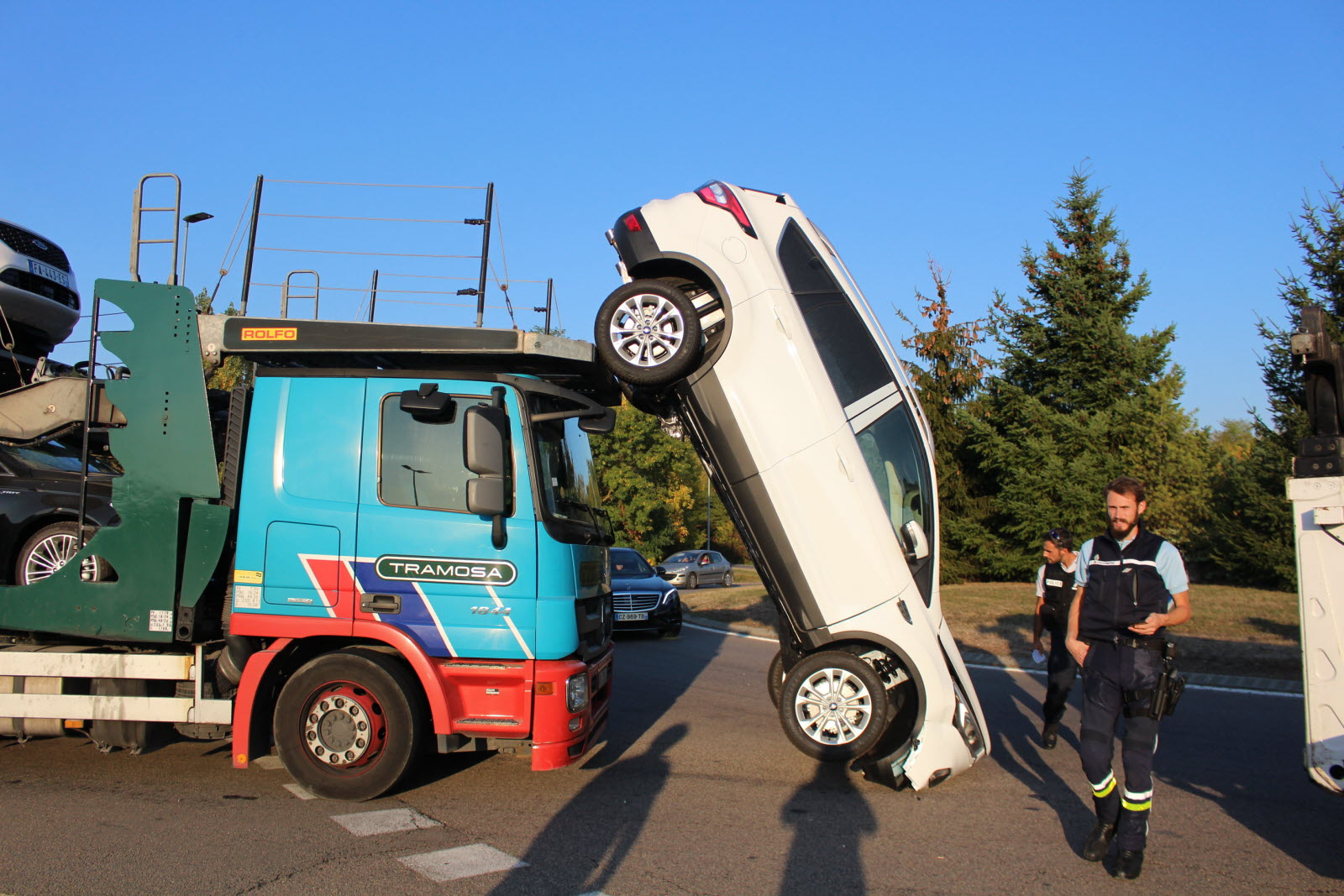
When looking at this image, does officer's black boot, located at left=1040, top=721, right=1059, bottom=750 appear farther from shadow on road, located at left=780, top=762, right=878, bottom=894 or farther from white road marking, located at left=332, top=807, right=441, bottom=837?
white road marking, located at left=332, top=807, right=441, bottom=837

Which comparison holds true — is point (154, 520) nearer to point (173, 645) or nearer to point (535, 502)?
point (173, 645)

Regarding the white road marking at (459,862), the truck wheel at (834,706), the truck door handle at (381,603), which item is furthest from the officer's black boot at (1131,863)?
the truck door handle at (381,603)

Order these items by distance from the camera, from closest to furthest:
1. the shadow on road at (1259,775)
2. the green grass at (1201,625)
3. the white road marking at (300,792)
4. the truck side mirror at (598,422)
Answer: the shadow on road at (1259,775)
the white road marking at (300,792)
the truck side mirror at (598,422)
the green grass at (1201,625)

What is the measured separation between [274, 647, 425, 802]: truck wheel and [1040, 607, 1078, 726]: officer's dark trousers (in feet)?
15.4

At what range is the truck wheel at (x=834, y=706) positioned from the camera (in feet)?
20.0

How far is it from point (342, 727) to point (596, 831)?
1561 mm

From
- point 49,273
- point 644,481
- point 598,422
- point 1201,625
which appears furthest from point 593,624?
point 644,481

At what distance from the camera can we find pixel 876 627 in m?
6.05

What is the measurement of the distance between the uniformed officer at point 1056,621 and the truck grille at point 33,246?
872cm

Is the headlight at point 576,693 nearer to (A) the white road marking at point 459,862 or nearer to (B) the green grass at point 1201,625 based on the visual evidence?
(A) the white road marking at point 459,862

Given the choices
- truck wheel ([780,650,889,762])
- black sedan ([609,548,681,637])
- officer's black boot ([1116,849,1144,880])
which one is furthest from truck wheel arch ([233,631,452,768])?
black sedan ([609,548,681,637])

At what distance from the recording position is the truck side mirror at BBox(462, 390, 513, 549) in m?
5.29

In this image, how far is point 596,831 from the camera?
16.8ft

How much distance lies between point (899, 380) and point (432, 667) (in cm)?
354
